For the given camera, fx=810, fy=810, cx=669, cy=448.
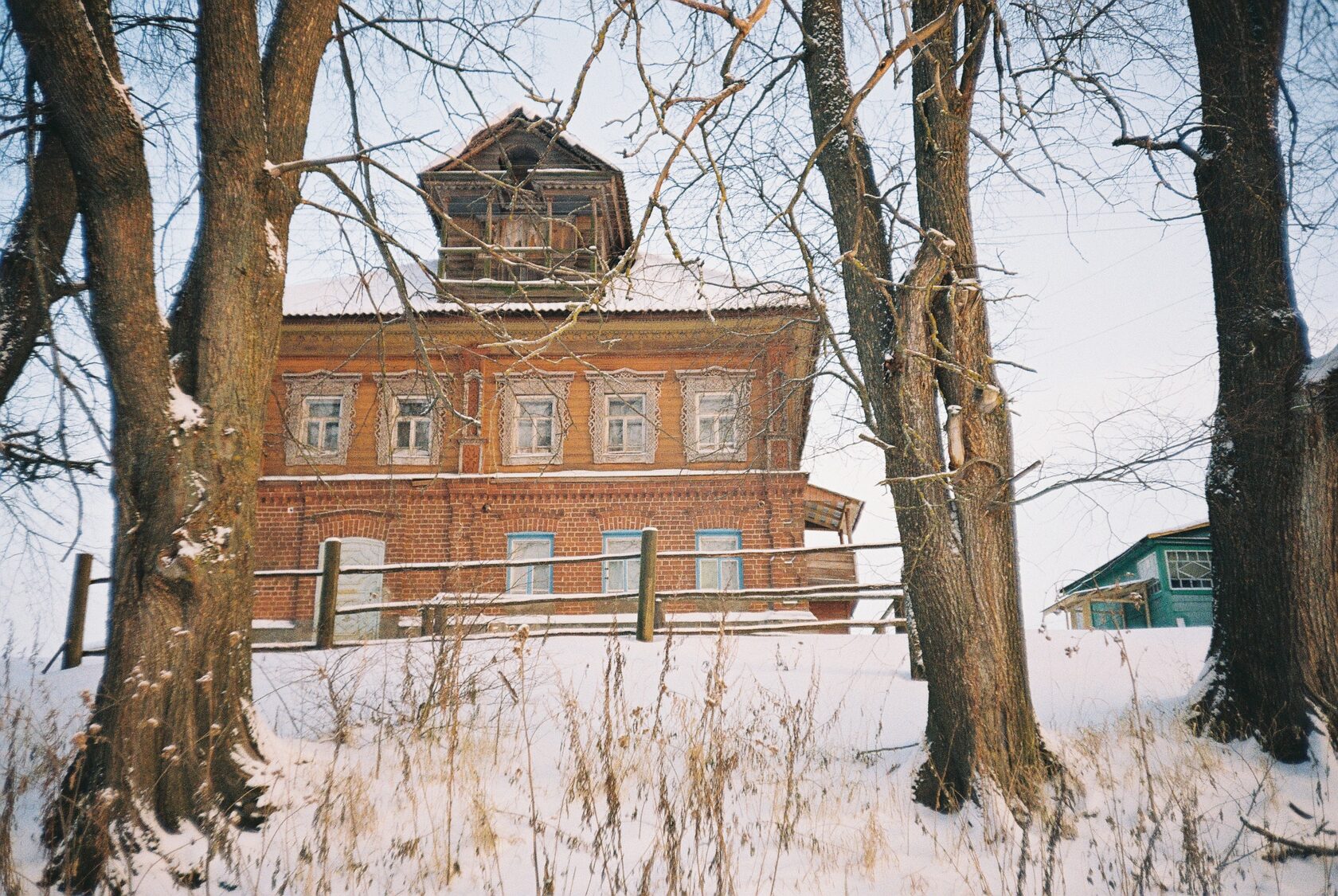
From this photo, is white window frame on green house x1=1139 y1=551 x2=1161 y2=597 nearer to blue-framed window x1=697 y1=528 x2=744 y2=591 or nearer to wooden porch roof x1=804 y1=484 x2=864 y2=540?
wooden porch roof x1=804 y1=484 x2=864 y2=540

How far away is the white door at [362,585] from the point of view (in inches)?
579

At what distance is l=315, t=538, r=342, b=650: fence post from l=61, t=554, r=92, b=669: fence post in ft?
8.45

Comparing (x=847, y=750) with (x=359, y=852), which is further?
(x=847, y=750)

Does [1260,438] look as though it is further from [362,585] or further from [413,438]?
[413,438]

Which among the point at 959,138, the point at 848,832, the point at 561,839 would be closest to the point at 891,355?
the point at 959,138

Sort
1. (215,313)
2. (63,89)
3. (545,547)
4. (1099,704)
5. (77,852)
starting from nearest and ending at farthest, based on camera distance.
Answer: (77,852)
(63,89)
(215,313)
(1099,704)
(545,547)

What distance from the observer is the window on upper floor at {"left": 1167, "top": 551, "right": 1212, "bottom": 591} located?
684 inches

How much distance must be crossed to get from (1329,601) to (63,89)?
7285 mm

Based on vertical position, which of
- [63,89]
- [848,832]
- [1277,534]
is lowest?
[848,832]

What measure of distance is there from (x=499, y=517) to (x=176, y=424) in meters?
11.5

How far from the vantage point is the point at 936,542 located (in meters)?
4.38

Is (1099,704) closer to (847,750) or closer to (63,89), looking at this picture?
(847,750)

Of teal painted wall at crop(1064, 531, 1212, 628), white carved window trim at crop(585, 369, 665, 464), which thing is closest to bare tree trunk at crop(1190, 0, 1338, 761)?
white carved window trim at crop(585, 369, 665, 464)

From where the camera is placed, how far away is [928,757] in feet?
14.1
